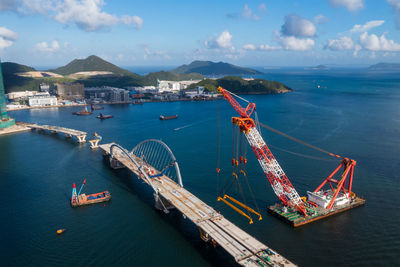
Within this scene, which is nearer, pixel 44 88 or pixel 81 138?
pixel 81 138

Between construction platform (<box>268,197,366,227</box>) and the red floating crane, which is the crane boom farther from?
construction platform (<box>268,197,366,227</box>)

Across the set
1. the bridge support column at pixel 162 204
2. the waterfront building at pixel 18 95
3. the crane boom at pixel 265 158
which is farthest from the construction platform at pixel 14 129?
the crane boom at pixel 265 158

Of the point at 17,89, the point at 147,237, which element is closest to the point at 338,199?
the point at 147,237

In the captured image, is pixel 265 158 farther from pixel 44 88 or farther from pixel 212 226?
pixel 44 88

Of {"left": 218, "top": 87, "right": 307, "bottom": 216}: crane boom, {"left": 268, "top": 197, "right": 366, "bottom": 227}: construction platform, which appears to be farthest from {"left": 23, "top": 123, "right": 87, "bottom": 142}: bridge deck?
{"left": 268, "top": 197, "right": 366, "bottom": 227}: construction platform

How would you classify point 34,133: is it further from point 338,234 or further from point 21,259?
point 338,234

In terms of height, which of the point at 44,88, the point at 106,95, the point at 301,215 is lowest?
the point at 301,215

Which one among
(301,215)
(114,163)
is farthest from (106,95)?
(301,215)
